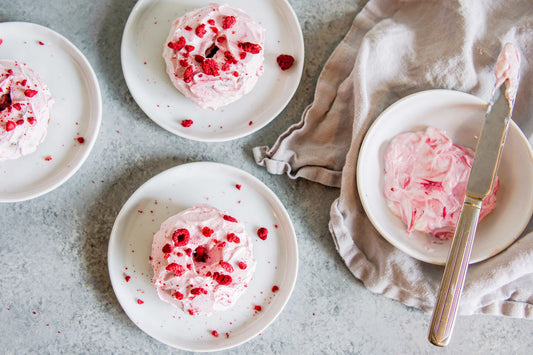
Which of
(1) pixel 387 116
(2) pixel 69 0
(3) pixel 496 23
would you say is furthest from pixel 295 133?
(2) pixel 69 0

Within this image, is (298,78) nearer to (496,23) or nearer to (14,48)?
(496,23)

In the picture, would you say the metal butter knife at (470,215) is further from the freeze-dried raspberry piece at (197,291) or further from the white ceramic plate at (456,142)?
the freeze-dried raspberry piece at (197,291)

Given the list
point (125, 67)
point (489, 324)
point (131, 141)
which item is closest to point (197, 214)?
point (131, 141)

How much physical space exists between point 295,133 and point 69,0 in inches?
38.4

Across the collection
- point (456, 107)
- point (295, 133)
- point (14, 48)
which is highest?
point (456, 107)

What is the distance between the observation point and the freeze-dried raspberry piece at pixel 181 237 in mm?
1475

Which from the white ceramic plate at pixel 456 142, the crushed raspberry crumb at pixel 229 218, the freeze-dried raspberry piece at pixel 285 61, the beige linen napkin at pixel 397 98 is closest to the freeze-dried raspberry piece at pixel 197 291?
the crushed raspberry crumb at pixel 229 218

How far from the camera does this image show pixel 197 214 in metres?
1.54

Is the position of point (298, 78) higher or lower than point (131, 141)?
higher

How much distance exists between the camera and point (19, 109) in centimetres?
150

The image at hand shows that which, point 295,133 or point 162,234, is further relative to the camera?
point 295,133

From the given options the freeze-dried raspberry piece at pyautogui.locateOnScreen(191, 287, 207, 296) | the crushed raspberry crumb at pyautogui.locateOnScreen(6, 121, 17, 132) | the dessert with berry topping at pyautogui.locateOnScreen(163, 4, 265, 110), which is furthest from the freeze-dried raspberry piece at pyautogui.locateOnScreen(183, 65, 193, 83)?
the freeze-dried raspberry piece at pyautogui.locateOnScreen(191, 287, 207, 296)

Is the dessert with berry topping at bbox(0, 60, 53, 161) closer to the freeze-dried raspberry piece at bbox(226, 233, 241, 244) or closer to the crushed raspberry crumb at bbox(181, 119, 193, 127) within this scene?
the crushed raspberry crumb at bbox(181, 119, 193, 127)

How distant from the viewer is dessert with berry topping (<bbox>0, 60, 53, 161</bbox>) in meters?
1.49
